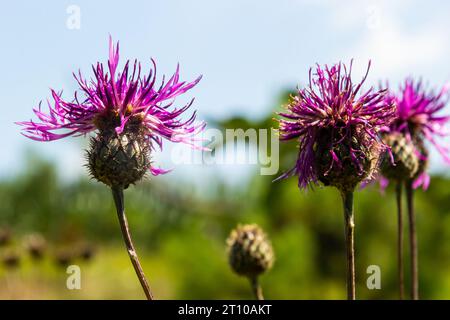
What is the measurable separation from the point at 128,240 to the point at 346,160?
4.12 ft

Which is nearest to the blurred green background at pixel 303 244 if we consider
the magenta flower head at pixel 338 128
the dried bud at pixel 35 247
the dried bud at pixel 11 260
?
the dried bud at pixel 35 247

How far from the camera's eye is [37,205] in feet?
132

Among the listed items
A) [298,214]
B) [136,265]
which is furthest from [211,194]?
[136,265]

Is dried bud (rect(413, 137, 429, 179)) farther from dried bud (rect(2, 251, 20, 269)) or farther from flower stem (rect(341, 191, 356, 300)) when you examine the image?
dried bud (rect(2, 251, 20, 269))

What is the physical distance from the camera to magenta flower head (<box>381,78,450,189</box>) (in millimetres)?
4422

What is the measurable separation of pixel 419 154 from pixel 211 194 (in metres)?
19.3

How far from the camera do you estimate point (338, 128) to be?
11.0 feet

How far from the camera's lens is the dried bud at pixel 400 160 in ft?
14.3

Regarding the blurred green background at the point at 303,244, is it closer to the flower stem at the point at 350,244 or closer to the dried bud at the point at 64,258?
the dried bud at the point at 64,258

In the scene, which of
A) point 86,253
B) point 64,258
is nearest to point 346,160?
point 86,253

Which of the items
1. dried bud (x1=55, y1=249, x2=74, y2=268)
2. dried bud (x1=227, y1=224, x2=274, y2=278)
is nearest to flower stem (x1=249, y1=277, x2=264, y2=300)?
dried bud (x1=227, y1=224, x2=274, y2=278)

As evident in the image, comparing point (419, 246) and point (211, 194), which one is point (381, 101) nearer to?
point (419, 246)

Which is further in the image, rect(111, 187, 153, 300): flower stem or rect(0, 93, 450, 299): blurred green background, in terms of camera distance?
rect(0, 93, 450, 299): blurred green background

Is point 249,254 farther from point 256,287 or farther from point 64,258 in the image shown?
point 64,258
